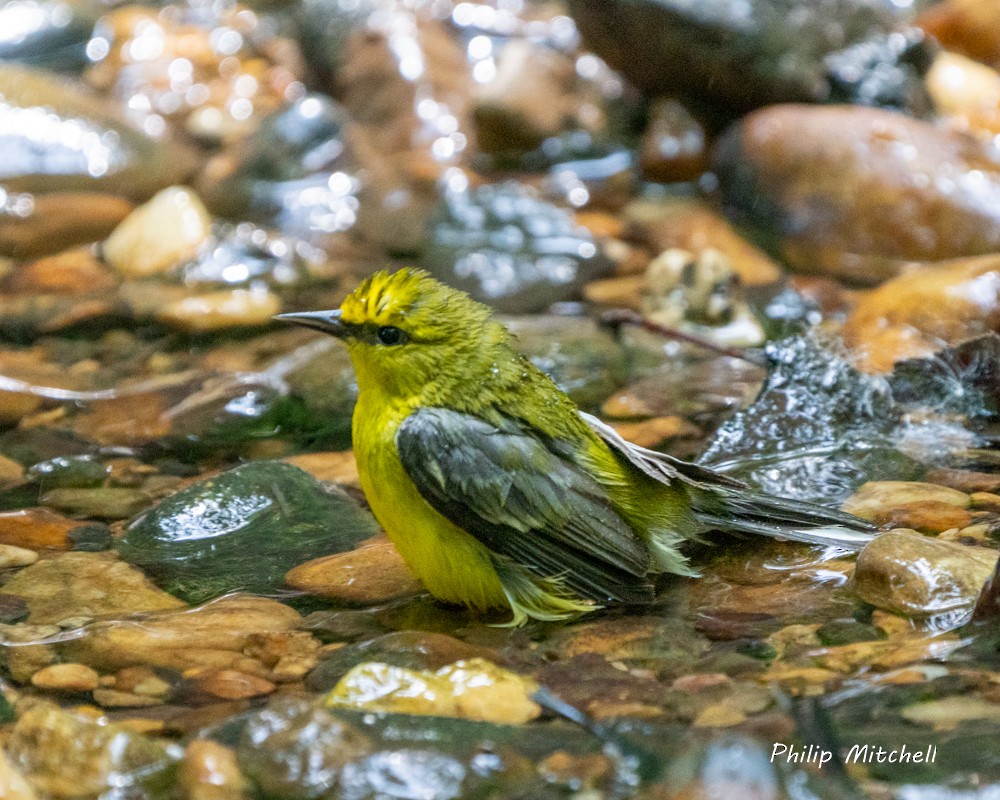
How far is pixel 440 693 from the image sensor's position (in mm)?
3000

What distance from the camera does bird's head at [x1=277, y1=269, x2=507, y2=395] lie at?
3893 millimetres

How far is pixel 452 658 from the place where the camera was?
10.9 feet

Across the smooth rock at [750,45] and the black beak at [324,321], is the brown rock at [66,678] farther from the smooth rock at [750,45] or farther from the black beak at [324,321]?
the smooth rock at [750,45]

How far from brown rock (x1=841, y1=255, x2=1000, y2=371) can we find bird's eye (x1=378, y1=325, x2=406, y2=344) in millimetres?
2508

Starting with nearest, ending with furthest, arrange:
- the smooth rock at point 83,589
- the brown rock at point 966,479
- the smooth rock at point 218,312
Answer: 1. the smooth rock at point 83,589
2. the brown rock at point 966,479
3. the smooth rock at point 218,312

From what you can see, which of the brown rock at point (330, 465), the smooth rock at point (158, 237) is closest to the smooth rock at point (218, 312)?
the smooth rock at point (158, 237)

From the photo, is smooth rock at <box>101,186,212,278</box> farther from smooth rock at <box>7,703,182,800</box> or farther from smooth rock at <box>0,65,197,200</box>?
smooth rock at <box>7,703,182,800</box>

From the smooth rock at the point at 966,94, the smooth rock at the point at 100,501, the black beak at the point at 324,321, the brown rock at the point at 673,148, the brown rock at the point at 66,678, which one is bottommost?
the smooth rock at the point at 100,501

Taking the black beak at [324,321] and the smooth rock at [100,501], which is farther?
the smooth rock at [100,501]

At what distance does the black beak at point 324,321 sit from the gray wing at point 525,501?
1.44 ft

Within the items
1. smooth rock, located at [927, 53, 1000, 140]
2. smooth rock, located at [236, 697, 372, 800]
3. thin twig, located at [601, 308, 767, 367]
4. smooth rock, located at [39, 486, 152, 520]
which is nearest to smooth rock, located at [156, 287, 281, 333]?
smooth rock, located at [39, 486, 152, 520]

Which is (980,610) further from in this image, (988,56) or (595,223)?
(988,56)

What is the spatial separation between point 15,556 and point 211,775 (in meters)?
1.95

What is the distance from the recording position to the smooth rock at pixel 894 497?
4180mm
